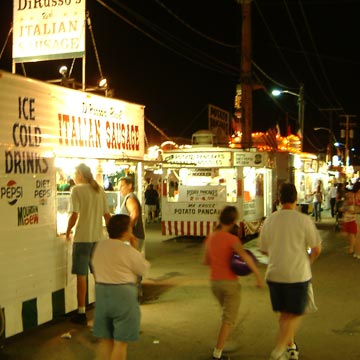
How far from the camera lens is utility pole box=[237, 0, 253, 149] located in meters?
18.2

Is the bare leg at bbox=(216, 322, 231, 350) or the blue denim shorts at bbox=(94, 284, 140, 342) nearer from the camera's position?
the blue denim shorts at bbox=(94, 284, 140, 342)

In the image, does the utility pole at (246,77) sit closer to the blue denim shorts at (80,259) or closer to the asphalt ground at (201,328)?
the asphalt ground at (201,328)

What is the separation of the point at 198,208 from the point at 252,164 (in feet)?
6.98

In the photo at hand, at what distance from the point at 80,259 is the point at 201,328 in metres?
1.76

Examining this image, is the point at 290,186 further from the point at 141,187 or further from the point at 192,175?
the point at 192,175

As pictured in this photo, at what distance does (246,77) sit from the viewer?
18.4 metres

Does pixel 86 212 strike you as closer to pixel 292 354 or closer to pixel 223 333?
pixel 223 333

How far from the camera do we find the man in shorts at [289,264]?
5.53 meters

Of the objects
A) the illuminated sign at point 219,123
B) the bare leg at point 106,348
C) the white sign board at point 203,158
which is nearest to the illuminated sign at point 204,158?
the white sign board at point 203,158

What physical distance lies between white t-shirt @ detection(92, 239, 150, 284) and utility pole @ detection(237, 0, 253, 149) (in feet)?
45.3

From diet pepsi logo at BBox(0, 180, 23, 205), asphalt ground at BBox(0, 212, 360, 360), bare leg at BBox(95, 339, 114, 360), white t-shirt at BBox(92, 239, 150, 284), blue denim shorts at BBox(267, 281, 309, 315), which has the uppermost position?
diet pepsi logo at BBox(0, 180, 23, 205)

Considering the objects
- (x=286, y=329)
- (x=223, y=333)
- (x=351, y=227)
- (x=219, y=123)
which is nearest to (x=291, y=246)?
(x=286, y=329)

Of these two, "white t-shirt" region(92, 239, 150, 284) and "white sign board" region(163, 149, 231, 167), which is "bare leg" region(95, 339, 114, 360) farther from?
"white sign board" region(163, 149, 231, 167)

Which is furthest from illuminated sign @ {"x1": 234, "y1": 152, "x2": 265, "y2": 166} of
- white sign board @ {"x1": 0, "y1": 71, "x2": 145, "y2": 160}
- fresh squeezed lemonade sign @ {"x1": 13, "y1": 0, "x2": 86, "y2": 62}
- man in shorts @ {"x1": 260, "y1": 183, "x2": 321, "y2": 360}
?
man in shorts @ {"x1": 260, "y1": 183, "x2": 321, "y2": 360}
